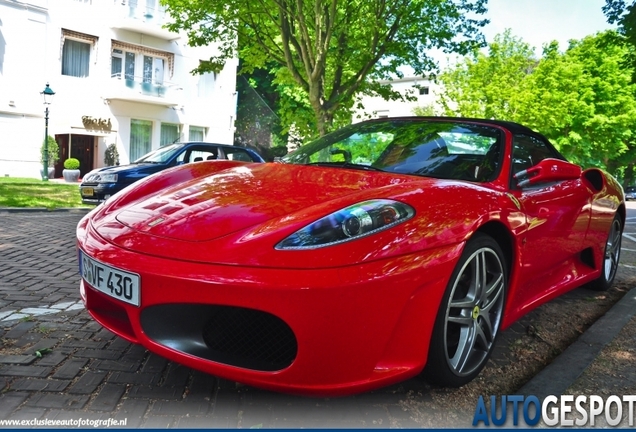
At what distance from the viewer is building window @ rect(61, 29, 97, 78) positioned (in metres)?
20.3

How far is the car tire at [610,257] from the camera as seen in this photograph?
4340 millimetres

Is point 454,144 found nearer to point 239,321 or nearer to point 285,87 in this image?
point 239,321

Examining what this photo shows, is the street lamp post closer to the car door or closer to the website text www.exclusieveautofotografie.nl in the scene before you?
the car door

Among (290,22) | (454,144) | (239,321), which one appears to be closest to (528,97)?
(290,22)

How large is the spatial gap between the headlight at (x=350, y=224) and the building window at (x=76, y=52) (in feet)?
69.6

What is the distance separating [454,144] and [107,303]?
200 cm

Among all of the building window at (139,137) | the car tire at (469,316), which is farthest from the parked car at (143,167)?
the building window at (139,137)

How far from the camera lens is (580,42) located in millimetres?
32906

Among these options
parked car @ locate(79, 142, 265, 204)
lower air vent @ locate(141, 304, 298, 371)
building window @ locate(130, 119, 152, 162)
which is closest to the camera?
lower air vent @ locate(141, 304, 298, 371)

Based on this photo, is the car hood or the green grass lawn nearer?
the car hood

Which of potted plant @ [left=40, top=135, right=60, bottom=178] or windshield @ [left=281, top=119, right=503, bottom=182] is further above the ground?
windshield @ [left=281, top=119, right=503, bottom=182]

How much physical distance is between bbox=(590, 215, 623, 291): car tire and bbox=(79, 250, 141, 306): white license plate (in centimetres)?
362

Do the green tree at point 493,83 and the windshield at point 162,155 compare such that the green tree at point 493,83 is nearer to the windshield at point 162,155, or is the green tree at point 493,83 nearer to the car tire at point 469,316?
the windshield at point 162,155

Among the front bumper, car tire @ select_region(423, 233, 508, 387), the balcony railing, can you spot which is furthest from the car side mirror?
the balcony railing
